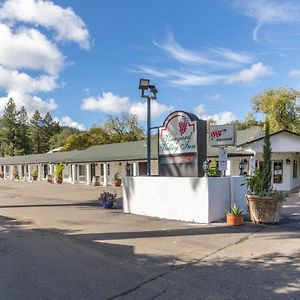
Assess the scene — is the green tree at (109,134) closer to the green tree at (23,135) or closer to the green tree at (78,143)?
the green tree at (78,143)

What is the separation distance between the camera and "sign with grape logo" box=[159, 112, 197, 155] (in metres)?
12.0

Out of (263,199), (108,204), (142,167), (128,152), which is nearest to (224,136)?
(263,199)

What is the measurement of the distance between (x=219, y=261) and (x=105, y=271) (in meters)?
2.07

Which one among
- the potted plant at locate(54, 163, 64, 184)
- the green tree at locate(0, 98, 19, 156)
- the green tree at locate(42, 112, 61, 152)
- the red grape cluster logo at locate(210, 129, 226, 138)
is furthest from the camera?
the green tree at locate(42, 112, 61, 152)

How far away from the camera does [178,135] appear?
12453mm

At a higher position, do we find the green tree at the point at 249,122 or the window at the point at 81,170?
the green tree at the point at 249,122

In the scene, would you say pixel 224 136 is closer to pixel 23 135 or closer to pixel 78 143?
pixel 78 143

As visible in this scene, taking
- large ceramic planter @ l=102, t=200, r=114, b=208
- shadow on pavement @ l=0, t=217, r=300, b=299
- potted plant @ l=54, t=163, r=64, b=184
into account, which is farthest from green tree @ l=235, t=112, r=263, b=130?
shadow on pavement @ l=0, t=217, r=300, b=299

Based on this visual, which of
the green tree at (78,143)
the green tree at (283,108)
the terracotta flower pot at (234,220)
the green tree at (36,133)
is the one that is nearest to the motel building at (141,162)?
the terracotta flower pot at (234,220)

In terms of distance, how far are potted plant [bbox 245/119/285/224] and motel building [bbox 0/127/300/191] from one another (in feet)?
7.51

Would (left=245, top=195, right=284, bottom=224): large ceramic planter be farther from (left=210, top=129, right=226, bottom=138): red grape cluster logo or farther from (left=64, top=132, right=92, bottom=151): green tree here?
(left=64, top=132, right=92, bottom=151): green tree

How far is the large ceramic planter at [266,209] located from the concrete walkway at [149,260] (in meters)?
0.31

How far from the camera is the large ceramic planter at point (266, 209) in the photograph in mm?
10578

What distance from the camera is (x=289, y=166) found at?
26.6 meters
